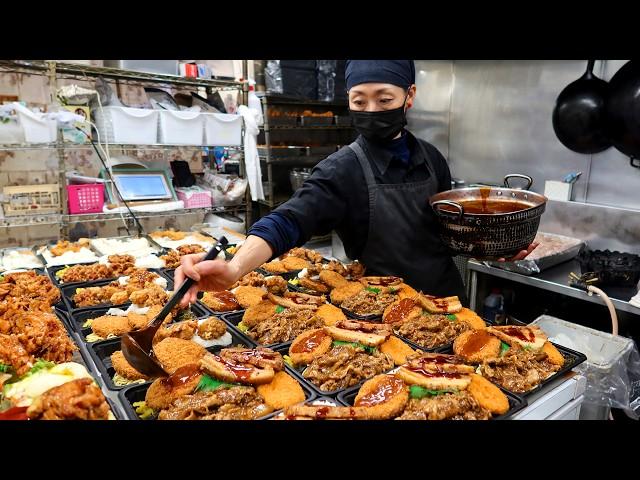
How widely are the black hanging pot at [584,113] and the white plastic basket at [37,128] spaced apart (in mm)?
4282

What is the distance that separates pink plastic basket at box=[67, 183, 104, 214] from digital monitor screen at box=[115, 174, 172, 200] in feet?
0.76

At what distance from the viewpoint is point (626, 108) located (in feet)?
10.8

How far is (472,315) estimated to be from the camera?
2.00 metres

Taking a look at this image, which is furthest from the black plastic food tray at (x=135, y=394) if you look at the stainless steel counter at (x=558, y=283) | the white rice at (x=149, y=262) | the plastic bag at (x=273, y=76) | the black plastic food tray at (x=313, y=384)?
the plastic bag at (x=273, y=76)

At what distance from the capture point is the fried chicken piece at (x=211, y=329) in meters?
1.83

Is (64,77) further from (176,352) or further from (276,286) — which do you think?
(176,352)

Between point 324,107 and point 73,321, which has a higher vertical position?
point 324,107

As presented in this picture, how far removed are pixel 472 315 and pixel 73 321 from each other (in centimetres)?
179

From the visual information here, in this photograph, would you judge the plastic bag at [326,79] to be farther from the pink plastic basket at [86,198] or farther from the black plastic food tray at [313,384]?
the black plastic food tray at [313,384]

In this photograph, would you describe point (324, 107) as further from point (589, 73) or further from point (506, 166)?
point (589, 73)

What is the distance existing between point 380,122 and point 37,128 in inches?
111

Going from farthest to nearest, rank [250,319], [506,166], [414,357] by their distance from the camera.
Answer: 1. [506,166]
2. [250,319]
3. [414,357]

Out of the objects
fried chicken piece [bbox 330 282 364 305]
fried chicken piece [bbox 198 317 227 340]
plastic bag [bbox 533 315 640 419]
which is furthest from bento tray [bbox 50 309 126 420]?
plastic bag [bbox 533 315 640 419]

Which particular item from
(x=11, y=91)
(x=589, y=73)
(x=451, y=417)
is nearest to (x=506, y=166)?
(x=589, y=73)
